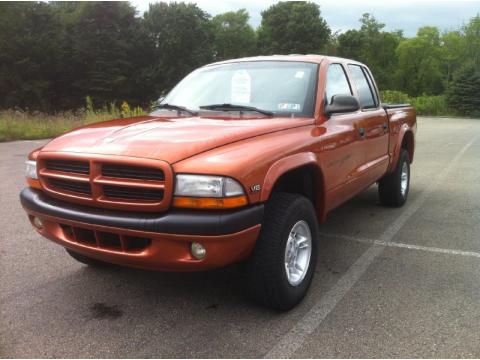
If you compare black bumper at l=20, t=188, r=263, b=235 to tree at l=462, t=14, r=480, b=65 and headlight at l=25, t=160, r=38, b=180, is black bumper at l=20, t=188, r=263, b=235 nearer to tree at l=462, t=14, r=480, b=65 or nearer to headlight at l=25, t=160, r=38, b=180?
headlight at l=25, t=160, r=38, b=180

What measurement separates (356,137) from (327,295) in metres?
1.52

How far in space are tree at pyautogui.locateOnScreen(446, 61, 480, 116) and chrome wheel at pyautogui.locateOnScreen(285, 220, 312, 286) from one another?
34.7 meters

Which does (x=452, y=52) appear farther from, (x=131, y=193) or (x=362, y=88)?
(x=131, y=193)

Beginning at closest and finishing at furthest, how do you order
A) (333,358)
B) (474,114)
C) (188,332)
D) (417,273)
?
(333,358) < (188,332) < (417,273) < (474,114)

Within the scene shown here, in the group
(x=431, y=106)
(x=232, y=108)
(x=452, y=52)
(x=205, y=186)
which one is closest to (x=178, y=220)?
(x=205, y=186)

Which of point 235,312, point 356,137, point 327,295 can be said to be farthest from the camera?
point 356,137

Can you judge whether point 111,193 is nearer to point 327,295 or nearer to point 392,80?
point 327,295

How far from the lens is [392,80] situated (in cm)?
6538

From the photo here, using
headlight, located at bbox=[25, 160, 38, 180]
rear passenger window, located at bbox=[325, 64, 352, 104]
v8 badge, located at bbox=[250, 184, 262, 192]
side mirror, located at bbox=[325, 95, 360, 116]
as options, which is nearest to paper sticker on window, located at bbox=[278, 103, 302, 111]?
side mirror, located at bbox=[325, 95, 360, 116]

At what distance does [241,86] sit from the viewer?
3.95m

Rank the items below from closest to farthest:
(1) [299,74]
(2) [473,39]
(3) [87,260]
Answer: (3) [87,260] → (1) [299,74] → (2) [473,39]

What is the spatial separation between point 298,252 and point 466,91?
117 feet

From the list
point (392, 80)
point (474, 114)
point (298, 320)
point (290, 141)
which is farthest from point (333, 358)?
point (392, 80)

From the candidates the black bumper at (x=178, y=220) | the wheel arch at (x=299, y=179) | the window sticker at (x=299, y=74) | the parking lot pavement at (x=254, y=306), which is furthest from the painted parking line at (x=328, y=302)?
the window sticker at (x=299, y=74)
